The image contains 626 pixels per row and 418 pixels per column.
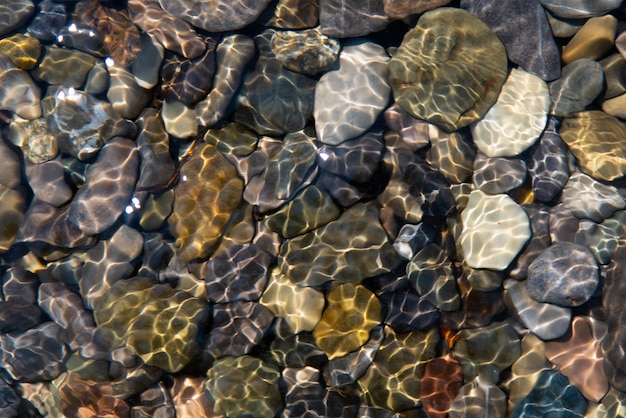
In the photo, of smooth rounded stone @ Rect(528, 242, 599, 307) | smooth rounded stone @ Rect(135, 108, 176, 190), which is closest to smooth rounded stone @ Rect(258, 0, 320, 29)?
smooth rounded stone @ Rect(135, 108, 176, 190)

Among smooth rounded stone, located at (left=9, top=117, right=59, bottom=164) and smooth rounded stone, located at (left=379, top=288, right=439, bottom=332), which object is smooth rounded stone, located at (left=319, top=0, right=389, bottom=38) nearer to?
smooth rounded stone, located at (left=379, top=288, right=439, bottom=332)

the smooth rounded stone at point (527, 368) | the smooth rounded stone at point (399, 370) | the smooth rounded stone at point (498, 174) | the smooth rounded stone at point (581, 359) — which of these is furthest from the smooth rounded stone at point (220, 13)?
the smooth rounded stone at point (581, 359)

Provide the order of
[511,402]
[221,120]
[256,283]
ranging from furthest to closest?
1. [221,120]
2. [256,283]
3. [511,402]

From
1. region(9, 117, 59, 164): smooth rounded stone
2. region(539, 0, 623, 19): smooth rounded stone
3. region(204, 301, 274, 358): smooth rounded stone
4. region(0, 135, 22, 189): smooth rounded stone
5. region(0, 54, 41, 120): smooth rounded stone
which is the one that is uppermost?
region(539, 0, 623, 19): smooth rounded stone

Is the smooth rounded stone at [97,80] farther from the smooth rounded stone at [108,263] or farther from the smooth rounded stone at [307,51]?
the smooth rounded stone at [307,51]

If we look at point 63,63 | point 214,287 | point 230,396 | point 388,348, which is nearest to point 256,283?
point 214,287

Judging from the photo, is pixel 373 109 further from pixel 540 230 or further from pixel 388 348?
pixel 388 348

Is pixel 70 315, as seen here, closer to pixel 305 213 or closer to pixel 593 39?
pixel 305 213
